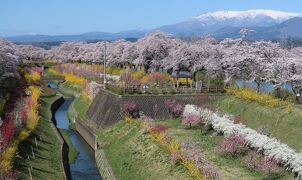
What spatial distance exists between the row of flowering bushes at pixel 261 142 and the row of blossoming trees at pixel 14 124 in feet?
45.9

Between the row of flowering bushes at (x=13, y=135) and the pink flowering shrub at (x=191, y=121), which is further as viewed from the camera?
the pink flowering shrub at (x=191, y=121)

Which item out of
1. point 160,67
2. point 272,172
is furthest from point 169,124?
point 160,67

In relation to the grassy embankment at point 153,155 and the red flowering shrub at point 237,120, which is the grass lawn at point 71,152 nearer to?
the grassy embankment at point 153,155

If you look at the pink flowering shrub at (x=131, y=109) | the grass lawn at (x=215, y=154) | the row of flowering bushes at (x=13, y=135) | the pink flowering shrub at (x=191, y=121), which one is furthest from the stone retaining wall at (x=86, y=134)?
the pink flowering shrub at (x=191, y=121)

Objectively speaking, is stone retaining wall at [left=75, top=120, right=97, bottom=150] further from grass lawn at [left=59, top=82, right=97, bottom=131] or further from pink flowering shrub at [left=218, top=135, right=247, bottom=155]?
pink flowering shrub at [left=218, top=135, right=247, bottom=155]

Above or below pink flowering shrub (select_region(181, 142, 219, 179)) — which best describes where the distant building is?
above

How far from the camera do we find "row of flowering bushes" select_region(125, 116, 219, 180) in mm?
23525

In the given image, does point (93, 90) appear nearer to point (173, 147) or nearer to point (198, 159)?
point (173, 147)

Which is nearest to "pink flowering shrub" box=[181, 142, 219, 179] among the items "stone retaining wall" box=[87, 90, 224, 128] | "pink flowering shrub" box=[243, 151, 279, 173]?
"pink flowering shrub" box=[243, 151, 279, 173]

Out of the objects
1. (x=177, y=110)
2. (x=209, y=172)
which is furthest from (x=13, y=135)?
(x=177, y=110)

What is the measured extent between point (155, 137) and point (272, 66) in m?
17.9

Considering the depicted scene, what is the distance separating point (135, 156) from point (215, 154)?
5728 mm

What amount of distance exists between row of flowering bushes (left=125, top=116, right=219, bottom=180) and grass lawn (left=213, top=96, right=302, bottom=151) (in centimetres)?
644

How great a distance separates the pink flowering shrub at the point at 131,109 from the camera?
138 ft
